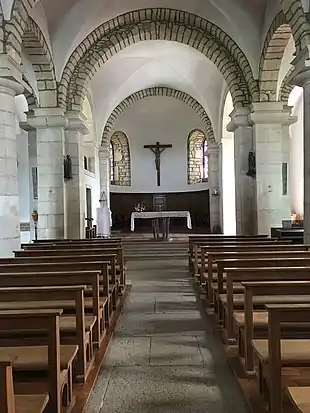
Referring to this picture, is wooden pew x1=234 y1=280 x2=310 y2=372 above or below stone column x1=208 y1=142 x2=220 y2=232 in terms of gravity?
below

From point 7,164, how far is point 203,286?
3563 millimetres

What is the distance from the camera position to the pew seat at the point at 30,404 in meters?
2.49

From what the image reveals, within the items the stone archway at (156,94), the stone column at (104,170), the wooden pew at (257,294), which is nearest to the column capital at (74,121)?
the stone archway at (156,94)

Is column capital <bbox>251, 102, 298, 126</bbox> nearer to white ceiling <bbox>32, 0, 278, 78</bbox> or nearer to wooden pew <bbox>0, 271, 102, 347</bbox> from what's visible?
white ceiling <bbox>32, 0, 278, 78</bbox>

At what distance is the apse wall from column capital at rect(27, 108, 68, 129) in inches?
475

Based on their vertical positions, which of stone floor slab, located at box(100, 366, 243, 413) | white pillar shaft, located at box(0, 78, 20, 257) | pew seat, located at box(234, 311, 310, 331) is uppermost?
white pillar shaft, located at box(0, 78, 20, 257)

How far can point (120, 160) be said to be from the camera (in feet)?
81.1

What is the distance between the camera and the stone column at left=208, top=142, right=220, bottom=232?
20031 millimetres

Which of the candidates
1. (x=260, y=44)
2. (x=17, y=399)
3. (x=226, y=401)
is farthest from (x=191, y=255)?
(x=17, y=399)

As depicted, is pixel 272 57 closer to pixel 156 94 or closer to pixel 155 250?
pixel 155 250

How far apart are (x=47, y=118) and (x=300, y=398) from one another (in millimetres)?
10938

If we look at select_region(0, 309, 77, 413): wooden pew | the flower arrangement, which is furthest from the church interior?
the flower arrangement

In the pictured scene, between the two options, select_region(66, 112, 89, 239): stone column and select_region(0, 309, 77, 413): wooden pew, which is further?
select_region(66, 112, 89, 239): stone column

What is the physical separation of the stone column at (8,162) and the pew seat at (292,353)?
16.3 feet
